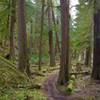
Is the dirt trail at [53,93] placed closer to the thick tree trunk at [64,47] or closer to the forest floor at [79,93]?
the forest floor at [79,93]

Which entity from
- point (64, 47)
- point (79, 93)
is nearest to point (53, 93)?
point (79, 93)

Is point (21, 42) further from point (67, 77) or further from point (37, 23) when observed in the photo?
point (37, 23)

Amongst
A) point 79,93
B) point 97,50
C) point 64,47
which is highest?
point 64,47

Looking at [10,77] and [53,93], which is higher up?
[10,77]

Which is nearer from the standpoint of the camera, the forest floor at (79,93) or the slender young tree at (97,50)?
the forest floor at (79,93)

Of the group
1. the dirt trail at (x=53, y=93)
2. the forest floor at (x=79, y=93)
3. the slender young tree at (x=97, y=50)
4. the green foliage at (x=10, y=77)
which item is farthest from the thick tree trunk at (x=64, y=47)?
the green foliage at (x=10, y=77)

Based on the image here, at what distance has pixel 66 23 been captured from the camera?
1622 centimetres

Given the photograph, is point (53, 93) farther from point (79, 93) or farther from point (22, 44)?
point (22, 44)

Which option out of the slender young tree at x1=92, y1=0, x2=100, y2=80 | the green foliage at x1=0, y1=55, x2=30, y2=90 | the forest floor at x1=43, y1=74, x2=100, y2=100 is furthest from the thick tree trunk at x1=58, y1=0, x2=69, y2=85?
the green foliage at x1=0, y1=55, x2=30, y2=90

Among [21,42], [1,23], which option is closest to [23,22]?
[21,42]

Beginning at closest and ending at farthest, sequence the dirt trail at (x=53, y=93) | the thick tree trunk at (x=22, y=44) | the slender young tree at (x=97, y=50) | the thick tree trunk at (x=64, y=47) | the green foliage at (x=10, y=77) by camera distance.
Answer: the dirt trail at (x=53, y=93) → the green foliage at (x=10, y=77) → the thick tree trunk at (x=64, y=47) → the thick tree trunk at (x=22, y=44) → the slender young tree at (x=97, y=50)

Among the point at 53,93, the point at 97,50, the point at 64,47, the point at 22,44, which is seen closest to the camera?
the point at 53,93

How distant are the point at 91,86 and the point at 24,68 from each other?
14.3 ft

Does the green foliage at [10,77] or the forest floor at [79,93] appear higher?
the green foliage at [10,77]
